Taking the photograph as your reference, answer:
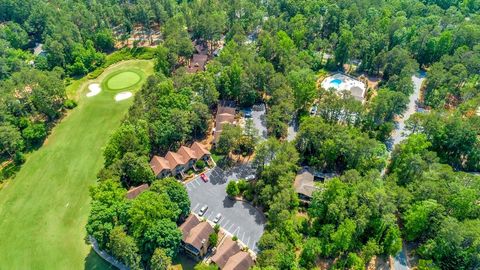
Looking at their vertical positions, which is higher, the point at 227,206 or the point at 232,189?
the point at 232,189

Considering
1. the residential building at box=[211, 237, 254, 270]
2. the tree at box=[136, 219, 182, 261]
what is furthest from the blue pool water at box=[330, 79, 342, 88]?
the tree at box=[136, 219, 182, 261]

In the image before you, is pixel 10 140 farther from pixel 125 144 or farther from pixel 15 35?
pixel 15 35

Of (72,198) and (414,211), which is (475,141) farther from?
(72,198)

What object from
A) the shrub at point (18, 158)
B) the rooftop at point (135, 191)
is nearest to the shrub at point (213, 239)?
the rooftop at point (135, 191)

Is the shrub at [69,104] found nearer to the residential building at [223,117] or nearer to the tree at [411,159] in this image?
the residential building at [223,117]

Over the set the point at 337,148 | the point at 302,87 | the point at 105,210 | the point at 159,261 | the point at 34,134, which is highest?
the point at 302,87

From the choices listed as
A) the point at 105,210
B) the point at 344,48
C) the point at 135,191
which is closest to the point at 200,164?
the point at 135,191

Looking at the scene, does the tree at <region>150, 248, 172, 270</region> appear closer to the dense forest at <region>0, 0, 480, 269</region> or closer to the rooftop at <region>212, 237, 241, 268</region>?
the dense forest at <region>0, 0, 480, 269</region>
